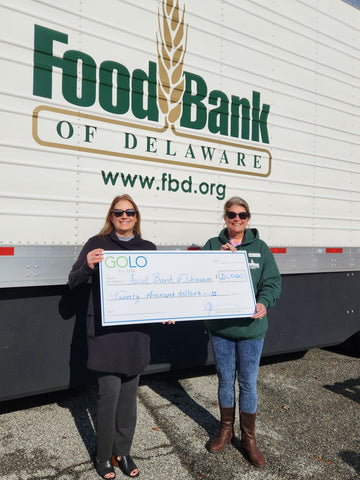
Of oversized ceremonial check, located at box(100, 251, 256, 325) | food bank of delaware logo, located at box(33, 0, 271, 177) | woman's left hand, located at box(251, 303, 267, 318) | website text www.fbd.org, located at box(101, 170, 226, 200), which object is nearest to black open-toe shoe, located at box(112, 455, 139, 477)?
oversized ceremonial check, located at box(100, 251, 256, 325)

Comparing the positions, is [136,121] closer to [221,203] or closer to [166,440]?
[221,203]

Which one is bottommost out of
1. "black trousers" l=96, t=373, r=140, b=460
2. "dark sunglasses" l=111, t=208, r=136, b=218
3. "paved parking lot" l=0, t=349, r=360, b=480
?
"paved parking lot" l=0, t=349, r=360, b=480

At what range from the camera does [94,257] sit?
2312 mm

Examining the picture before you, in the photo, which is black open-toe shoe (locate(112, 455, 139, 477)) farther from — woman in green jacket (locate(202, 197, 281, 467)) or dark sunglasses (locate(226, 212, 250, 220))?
dark sunglasses (locate(226, 212, 250, 220))

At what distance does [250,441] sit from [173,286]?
1065 mm

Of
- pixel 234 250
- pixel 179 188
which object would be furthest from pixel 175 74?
pixel 234 250

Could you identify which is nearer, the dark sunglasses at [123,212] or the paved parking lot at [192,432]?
the dark sunglasses at [123,212]

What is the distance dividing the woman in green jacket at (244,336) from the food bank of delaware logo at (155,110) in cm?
77

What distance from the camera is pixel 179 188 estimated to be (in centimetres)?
318

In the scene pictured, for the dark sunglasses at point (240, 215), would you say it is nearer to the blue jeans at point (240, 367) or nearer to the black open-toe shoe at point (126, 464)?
the blue jeans at point (240, 367)

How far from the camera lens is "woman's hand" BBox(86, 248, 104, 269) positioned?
2312 mm

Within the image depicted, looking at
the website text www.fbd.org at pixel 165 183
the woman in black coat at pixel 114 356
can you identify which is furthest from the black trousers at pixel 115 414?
the website text www.fbd.org at pixel 165 183

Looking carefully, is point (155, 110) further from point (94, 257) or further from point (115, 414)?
point (115, 414)

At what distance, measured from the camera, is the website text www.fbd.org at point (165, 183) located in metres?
2.90
